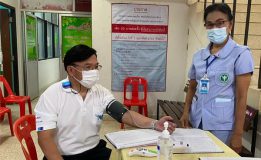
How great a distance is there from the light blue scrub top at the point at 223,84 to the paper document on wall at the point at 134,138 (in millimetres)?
412

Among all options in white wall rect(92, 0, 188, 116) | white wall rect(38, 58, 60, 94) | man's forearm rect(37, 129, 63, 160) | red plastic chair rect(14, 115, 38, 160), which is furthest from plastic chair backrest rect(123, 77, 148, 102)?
white wall rect(38, 58, 60, 94)

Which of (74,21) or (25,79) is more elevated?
(74,21)

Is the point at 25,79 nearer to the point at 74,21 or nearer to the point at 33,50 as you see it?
the point at 33,50

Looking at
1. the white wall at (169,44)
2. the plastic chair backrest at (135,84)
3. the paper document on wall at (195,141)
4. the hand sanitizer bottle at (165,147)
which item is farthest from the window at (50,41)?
the hand sanitizer bottle at (165,147)

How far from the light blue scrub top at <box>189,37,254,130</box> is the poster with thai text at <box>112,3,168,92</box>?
7.93 feet

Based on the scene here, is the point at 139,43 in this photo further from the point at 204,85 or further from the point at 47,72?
the point at 47,72

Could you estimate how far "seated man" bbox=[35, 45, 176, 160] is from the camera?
1337mm

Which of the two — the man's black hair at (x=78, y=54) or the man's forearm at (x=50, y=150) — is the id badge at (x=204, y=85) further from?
the man's forearm at (x=50, y=150)

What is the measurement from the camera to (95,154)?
4.97ft

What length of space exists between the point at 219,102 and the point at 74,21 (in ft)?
13.8

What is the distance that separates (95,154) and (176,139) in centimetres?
54

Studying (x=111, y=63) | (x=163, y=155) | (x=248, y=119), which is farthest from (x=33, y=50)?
(x=163, y=155)

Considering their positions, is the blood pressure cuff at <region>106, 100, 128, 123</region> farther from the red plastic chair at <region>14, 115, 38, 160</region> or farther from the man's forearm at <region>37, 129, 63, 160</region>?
the red plastic chair at <region>14, 115, 38, 160</region>

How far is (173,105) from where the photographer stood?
3596 mm
